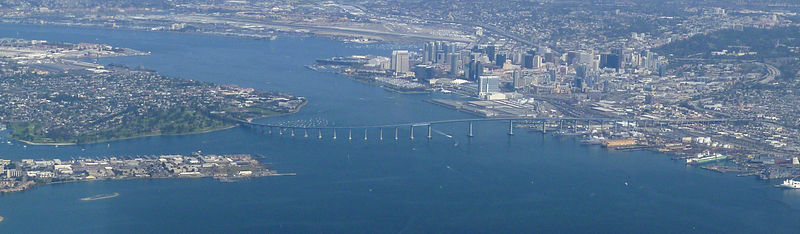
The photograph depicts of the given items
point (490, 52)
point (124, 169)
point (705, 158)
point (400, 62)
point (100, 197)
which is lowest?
point (100, 197)

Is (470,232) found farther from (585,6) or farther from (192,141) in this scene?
(585,6)

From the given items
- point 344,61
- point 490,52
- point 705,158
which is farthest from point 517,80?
point 705,158

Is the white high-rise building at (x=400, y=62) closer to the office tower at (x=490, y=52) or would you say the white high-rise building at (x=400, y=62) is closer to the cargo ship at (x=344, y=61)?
the cargo ship at (x=344, y=61)

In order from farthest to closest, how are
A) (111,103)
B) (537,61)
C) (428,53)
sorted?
1. (428,53)
2. (537,61)
3. (111,103)

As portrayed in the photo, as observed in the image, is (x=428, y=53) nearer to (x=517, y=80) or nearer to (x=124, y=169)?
(x=517, y=80)

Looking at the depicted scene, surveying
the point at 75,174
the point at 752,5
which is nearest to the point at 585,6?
the point at 752,5
